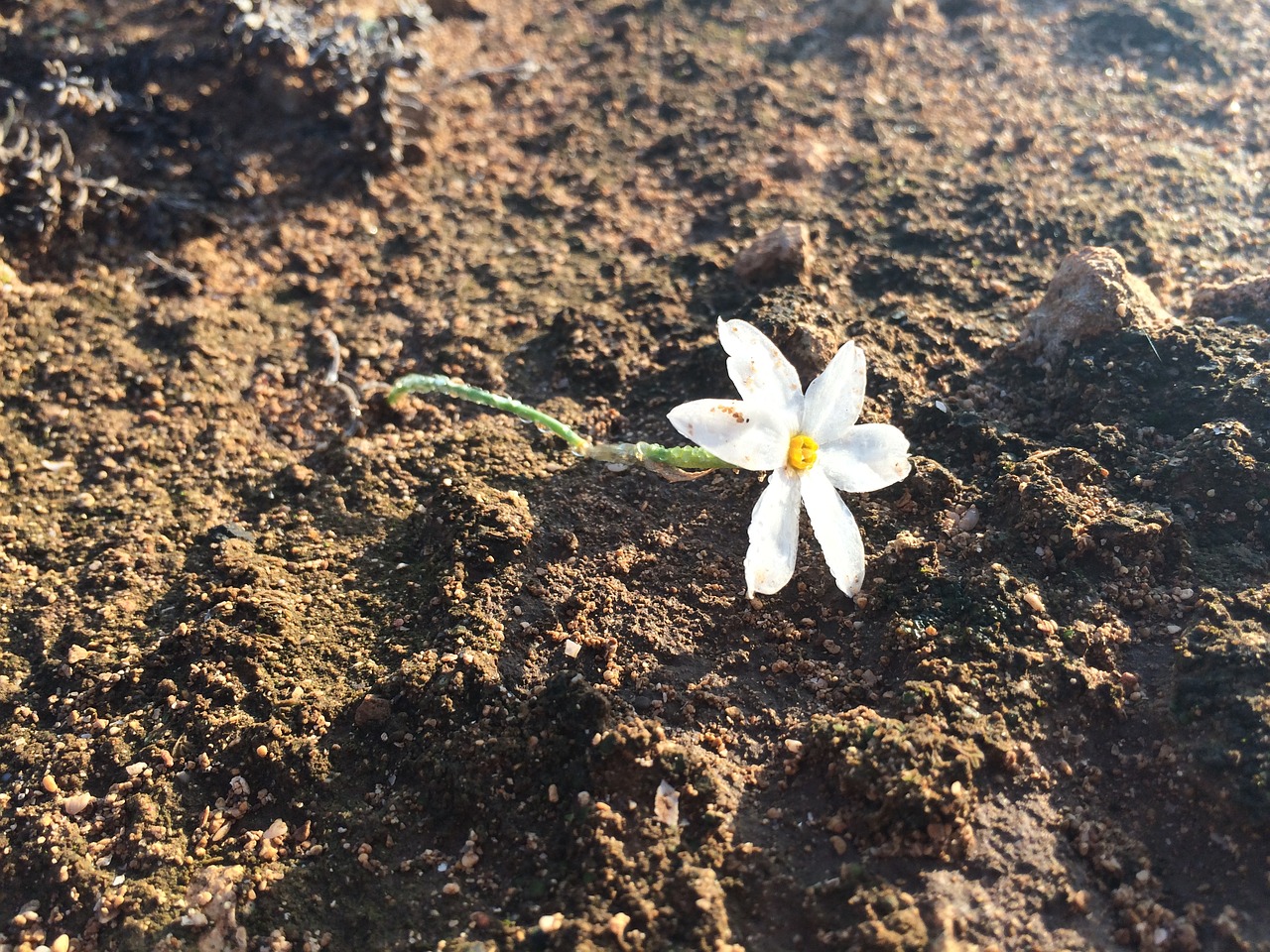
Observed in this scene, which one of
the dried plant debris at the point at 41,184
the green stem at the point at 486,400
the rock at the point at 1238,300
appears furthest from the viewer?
the dried plant debris at the point at 41,184

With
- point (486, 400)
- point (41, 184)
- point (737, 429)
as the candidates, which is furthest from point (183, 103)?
point (737, 429)

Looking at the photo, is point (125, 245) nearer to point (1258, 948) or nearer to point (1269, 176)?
point (1258, 948)

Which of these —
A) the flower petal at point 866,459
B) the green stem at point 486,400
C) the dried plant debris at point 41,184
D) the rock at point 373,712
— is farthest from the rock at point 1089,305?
the dried plant debris at point 41,184

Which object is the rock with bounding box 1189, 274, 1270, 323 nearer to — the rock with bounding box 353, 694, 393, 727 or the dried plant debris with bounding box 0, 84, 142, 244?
the rock with bounding box 353, 694, 393, 727

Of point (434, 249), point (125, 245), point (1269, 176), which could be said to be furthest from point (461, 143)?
point (1269, 176)

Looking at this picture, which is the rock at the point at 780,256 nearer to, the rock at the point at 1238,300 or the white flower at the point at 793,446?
the white flower at the point at 793,446

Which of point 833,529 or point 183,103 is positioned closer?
point 833,529

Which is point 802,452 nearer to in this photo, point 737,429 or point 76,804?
point 737,429
